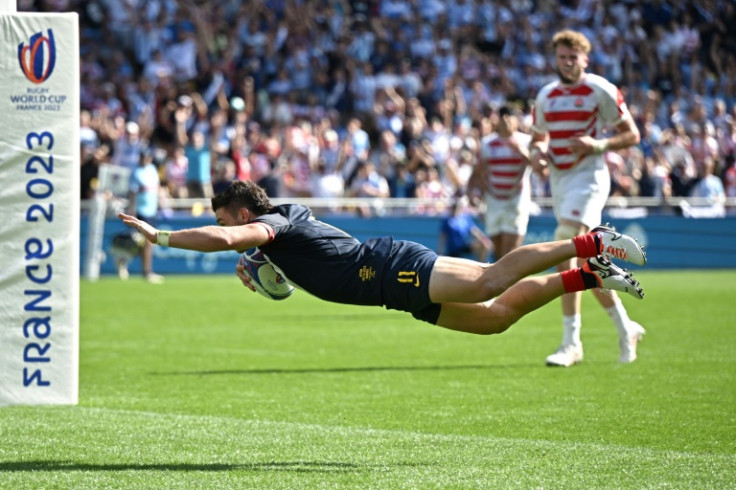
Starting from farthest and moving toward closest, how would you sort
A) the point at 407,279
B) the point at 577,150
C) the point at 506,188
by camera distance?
the point at 506,188
the point at 577,150
the point at 407,279

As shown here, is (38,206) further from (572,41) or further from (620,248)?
(572,41)

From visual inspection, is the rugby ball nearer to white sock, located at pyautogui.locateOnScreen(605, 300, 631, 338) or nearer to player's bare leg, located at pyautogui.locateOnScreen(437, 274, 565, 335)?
player's bare leg, located at pyautogui.locateOnScreen(437, 274, 565, 335)

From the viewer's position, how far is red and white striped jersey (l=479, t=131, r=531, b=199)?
13.8 m

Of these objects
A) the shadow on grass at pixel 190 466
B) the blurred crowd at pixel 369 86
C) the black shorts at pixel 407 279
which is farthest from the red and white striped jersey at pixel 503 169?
the blurred crowd at pixel 369 86

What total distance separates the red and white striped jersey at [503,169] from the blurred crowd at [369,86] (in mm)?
9155

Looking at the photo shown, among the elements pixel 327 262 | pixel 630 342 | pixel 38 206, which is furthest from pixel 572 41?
pixel 38 206

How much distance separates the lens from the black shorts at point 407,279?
6691 millimetres

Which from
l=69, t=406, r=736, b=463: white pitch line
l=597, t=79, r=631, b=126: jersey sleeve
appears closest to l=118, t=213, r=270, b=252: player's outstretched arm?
l=69, t=406, r=736, b=463: white pitch line

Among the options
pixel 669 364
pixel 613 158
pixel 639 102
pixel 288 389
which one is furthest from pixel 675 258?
pixel 288 389

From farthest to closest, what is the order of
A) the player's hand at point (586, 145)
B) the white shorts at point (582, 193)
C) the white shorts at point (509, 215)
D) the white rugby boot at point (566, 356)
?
the white shorts at point (509, 215) → the white shorts at point (582, 193) → the white rugby boot at point (566, 356) → the player's hand at point (586, 145)

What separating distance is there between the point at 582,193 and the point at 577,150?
1.28 feet

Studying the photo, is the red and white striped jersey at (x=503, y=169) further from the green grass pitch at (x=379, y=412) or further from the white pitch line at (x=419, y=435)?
the white pitch line at (x=419, y=435)

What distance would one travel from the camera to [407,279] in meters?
6.69

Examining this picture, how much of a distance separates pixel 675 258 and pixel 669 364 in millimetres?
→ 15362
